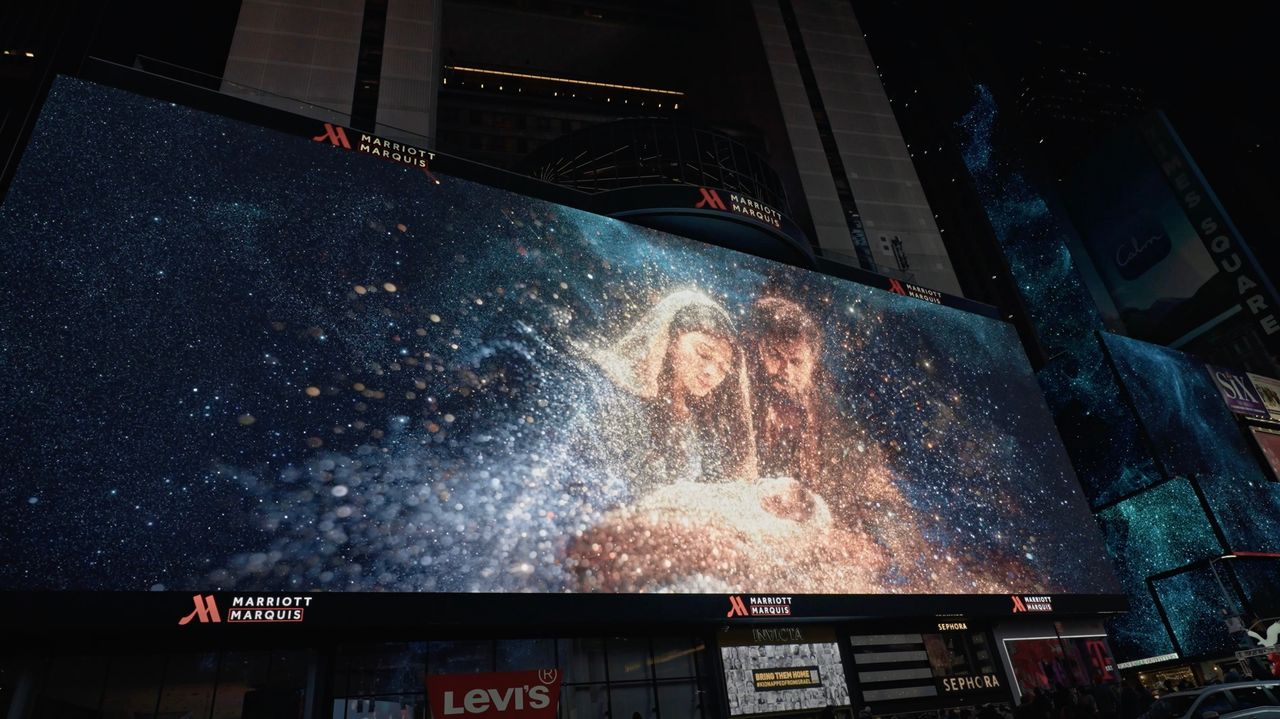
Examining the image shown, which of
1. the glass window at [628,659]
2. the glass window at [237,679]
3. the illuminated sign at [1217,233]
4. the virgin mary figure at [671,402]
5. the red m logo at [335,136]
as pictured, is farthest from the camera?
the illuminated sign at [1217,233]

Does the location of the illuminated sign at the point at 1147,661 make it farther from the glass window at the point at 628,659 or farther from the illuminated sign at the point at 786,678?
the glass window at the point at 628,659

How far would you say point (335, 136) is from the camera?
647 inches

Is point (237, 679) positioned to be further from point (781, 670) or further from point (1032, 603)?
point (1032, 603)

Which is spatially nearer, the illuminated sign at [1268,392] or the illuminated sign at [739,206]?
the illuminated sign at [739,206]

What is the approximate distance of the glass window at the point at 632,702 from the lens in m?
14.8

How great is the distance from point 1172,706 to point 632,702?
912 centimetres

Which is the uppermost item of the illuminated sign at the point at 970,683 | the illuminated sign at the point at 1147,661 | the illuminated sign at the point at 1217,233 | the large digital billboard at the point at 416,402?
the illuminated sign at the point at 1217,233

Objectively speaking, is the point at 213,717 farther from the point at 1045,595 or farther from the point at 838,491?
the point at 1045,595

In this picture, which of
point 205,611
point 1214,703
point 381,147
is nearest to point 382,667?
point 205,611

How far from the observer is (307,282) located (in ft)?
46.6

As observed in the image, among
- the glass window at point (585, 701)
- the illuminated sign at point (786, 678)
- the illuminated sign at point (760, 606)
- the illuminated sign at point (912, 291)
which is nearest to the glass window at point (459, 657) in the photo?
the glass window at point (585, 701)

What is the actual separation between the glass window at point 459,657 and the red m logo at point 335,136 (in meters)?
10.6

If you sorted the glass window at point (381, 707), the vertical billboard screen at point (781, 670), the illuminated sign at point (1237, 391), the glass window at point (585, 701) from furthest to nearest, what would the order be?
the illuminated sign at point (1237, 391) → the vertical billboard screen at point (781, 670) → the glass window at point (585, 701) → the glass window at point (381, 707)

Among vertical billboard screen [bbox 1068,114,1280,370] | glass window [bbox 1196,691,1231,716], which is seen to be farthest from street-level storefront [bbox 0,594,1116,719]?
vertical billboard screen [bbox 1068,114,1280,370]
